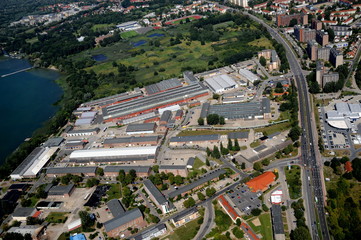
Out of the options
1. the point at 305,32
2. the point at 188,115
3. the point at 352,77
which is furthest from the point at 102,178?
the point at 305,32

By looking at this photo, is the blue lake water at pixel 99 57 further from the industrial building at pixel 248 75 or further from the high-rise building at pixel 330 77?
the high-rise building at pixel 330 77

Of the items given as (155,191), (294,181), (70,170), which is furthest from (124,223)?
(294,181)

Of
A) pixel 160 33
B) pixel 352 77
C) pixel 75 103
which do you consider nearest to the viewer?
pixel 352 77

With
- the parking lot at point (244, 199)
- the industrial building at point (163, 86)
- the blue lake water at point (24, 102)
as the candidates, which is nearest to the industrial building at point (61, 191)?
the blue lake water at point (24, 102)

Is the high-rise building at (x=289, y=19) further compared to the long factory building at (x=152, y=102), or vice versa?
the high-rise building at (x=289, y=19)

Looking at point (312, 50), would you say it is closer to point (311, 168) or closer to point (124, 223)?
point (311, 168)

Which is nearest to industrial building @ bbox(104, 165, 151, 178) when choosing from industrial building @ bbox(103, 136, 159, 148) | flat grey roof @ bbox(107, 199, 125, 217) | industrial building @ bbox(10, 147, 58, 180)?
flat grey roof @ bbox(107, 199, 125, 217)

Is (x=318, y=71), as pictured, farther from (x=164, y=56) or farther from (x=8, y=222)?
(x=8, y=222)
